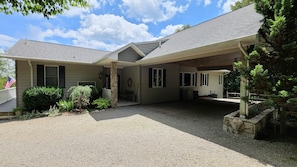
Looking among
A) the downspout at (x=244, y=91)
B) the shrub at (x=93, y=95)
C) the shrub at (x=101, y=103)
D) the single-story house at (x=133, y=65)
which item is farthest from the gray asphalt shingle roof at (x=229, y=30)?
the shrub at (x=93, y=95)

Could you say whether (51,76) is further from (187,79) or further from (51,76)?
(187,79)

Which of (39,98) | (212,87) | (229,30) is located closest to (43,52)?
(39,98)

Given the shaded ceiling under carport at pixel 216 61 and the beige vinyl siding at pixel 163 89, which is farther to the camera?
the beige vinyl siding at pixel 163 89

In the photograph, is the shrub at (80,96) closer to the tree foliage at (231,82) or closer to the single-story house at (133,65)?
the single-story house at (133,65)

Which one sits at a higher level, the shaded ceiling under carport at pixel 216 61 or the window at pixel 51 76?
the shaded ceiling under carport at pixel 216 61

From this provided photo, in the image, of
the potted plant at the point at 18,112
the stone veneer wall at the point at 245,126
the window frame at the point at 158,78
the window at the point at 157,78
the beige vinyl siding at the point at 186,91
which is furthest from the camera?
the beige vinyl siding at the point at 186,91

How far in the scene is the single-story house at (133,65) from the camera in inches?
317

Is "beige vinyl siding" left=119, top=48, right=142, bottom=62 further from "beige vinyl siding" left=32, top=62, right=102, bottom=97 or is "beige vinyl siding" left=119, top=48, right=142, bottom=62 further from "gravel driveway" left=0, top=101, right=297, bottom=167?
"gravel driveway" left=0, top=101, right=297, bottom=167

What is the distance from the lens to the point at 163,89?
11641 millimetres

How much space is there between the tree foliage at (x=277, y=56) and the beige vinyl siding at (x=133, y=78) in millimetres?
7199

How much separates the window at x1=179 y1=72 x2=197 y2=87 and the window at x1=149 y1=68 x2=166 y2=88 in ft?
7.83

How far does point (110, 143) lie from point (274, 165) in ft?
12.4

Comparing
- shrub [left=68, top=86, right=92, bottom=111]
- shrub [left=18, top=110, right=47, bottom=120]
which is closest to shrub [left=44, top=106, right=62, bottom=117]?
shrub [left=18, top=110, right=47, bottom=120]

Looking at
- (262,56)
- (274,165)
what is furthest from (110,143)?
(262,56)
